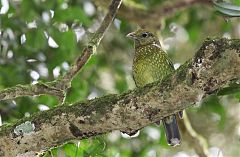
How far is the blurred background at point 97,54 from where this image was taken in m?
4.12

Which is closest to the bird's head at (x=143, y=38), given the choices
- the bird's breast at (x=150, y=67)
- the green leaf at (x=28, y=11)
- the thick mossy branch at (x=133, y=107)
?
the bird's breast at (x=150, y=67)

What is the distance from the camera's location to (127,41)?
541 cm

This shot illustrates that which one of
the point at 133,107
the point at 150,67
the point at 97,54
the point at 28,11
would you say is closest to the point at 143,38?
the point at 150,67

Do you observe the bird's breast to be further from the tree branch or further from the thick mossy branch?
the thick mossy branch

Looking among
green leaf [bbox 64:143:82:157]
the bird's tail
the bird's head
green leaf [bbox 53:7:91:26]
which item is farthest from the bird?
green leaf [bbox 64:143:82:157]

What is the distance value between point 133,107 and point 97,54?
8.91 ft

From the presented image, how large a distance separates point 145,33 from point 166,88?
172cm

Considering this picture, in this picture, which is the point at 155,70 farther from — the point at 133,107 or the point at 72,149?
the point at 133,107

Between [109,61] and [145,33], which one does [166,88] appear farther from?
[109,61]

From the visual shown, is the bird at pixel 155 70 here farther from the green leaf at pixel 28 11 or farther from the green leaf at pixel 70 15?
the green leaf at pixel 28 11

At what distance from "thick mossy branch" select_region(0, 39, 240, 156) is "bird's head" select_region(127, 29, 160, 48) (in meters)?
1.49

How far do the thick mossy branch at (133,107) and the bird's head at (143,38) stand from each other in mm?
1490

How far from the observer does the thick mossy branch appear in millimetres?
2223

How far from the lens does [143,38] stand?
13.3ft
